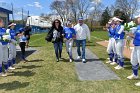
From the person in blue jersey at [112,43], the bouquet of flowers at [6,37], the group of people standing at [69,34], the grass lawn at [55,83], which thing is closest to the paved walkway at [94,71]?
the grass lawn at [55,83]

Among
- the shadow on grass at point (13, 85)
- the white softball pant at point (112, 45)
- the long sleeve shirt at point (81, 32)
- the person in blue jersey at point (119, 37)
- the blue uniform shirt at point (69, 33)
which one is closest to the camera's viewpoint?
the shadow on grass at point (13, 85)

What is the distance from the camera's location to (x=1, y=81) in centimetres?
913

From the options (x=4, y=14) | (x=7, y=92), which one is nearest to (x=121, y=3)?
(x=4, y=14)

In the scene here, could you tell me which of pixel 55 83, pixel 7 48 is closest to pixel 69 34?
pixel 7 48

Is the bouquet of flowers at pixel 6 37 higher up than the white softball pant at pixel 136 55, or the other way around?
the bouquet of flowers at pixel 6 37

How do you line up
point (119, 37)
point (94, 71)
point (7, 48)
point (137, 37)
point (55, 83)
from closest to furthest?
point (137, 37) < point (55, 83) < point (7, 48) < point (119, 37) < point (94, 71)

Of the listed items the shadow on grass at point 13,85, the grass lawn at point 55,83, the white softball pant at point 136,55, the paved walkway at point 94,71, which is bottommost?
the shadow on grass at point 13,85

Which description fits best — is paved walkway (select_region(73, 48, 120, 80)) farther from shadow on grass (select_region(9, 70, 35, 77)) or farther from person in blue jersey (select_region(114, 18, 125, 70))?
shadow on grass (select_region(9, 70, 35, 77))

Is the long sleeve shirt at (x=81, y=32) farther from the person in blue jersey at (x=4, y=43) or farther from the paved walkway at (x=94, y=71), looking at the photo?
the person in blue jersey at (x=4, y=43)

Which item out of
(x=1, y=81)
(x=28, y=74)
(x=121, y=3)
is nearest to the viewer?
(x=1, y=81)

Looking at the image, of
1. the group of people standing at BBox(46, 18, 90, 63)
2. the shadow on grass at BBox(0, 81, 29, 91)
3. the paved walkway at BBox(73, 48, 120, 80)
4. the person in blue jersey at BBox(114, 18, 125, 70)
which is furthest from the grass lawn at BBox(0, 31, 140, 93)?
the group of people standing at BBox(46, 18, 90, 63)

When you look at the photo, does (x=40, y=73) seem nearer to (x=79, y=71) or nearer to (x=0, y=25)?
(x=79, y=71)

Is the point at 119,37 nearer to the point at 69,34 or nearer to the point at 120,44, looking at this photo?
the point at 120,44

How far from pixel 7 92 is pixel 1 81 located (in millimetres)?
1386
